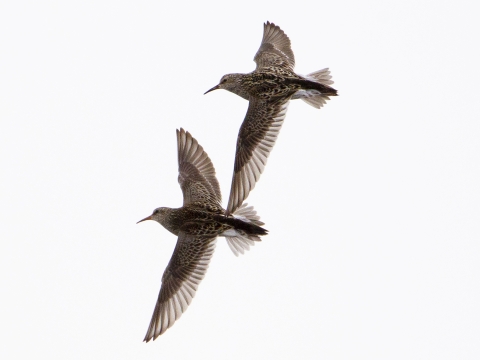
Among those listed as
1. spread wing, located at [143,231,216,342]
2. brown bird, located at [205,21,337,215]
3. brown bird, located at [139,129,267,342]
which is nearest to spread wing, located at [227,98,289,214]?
brown bird, located at [205,21,337,215]

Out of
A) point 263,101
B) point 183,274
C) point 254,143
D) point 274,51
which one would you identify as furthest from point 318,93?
point 183,274

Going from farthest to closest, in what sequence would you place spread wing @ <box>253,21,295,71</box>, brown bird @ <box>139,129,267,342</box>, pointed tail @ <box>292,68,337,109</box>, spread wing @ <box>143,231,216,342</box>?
spread wing @ <box>253,21,295,71</box>
pointed tail @ <box>292,68,337,109</box>
spread wing @ <box>143,231,216,342</box>
brown bird @ <box>139,129,267,342</box>

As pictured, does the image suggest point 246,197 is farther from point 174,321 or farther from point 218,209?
point 174,321

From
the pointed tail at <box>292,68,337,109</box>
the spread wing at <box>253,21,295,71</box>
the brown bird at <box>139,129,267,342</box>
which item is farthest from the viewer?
the spread wing at <box>253,21,295,71</box>

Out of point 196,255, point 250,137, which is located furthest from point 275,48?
point 196,255

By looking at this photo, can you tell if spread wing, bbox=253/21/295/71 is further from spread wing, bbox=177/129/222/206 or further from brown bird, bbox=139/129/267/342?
brown bird, bbox=139/129/267/342

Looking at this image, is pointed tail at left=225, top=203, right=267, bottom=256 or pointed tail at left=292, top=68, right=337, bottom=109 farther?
pointed tail at left=292, top=68, right=337, bottom=109

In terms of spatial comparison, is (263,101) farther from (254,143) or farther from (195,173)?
(195,173)
